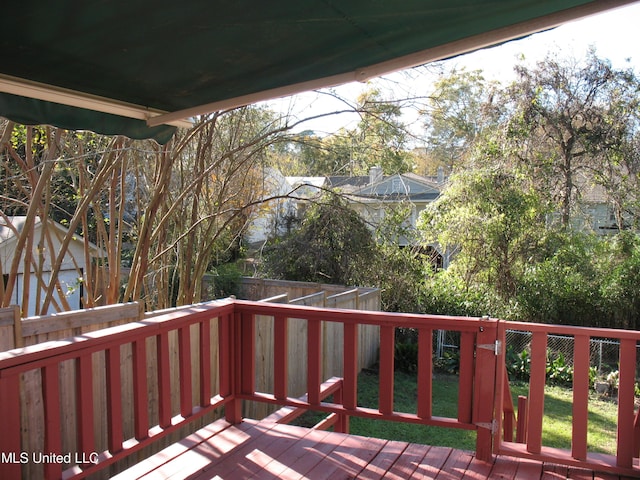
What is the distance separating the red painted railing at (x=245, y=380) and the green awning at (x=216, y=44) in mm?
1050

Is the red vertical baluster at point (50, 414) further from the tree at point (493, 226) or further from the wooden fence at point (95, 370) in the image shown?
the tree at point (493, 226)

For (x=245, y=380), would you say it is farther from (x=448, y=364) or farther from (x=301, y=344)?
(x=448, y=364)

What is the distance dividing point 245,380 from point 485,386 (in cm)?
142

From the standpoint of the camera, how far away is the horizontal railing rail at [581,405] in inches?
94.2

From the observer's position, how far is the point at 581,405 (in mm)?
2477

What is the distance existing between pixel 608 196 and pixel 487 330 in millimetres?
8451

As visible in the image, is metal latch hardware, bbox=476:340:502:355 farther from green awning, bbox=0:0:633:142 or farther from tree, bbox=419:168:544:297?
tree, bbox=419:168:544:297

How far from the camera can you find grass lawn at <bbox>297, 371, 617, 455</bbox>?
5.20m

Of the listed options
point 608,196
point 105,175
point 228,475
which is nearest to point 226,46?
point 228,475

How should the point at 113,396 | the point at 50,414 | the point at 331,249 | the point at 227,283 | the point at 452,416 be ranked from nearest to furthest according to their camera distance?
the point at 50,414, the point at 113,396, the point at 452,416, the point at 331,249, the point at 227,283

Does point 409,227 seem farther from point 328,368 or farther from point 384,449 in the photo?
point 384,449

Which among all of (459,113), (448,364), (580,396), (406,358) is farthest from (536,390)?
(459,113)

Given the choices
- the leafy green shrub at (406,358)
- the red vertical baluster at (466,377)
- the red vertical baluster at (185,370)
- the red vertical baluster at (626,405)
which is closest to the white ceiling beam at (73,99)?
the red vertical baluster at (185,370)

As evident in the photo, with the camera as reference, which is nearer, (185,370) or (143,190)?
(185,370)
